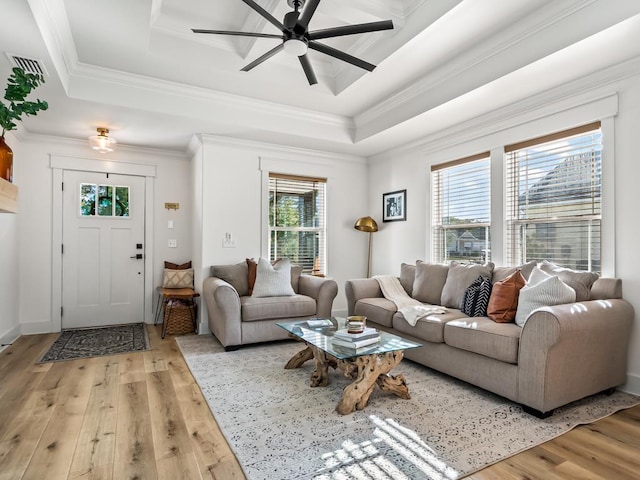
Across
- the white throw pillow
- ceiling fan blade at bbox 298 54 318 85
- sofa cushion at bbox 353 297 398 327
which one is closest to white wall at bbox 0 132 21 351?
the white throw pillow

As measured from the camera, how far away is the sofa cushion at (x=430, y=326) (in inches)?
123

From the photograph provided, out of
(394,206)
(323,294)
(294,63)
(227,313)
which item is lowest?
(227,313)

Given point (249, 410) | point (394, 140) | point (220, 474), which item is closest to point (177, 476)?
point (220, 474)

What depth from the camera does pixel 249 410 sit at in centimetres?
253

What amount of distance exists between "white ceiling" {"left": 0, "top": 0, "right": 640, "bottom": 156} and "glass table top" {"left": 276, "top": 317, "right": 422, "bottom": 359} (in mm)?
2286

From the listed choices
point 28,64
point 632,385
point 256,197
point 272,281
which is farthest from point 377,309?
point 28,64

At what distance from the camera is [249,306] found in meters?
3.96

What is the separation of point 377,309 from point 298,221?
6.49ft

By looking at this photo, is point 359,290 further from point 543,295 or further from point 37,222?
point 37,222

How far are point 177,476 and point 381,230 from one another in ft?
14.1

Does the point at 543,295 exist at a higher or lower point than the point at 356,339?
higher

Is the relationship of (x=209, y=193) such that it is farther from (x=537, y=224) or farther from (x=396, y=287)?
(x=537, y=224)

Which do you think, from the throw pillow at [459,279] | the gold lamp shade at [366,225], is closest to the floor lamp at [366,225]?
the gold lamp shade at [366,225]

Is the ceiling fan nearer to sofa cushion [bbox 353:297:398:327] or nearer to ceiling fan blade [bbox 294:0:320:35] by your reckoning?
ceiling fan blade [bbox 294:0:320:35]
